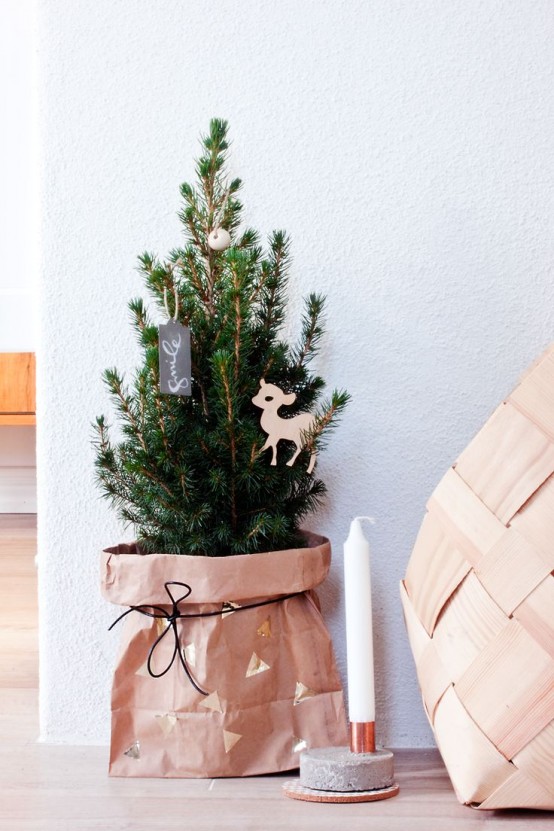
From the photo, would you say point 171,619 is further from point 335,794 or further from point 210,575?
point 335,794

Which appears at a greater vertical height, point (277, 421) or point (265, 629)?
point (277, 421)

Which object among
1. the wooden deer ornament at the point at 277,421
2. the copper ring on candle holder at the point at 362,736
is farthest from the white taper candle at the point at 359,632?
the wooden deer ornament at the point at 277,421

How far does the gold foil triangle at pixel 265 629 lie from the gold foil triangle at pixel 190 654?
7 cm

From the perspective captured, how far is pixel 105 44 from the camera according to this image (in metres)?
1.07

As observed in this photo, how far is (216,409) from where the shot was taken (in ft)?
3.00

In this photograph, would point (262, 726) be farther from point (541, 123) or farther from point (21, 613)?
point (21, 613)

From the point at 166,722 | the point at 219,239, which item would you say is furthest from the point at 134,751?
the point at 219,239

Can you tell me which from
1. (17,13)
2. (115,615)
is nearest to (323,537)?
(115,615)

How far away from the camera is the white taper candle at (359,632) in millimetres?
868

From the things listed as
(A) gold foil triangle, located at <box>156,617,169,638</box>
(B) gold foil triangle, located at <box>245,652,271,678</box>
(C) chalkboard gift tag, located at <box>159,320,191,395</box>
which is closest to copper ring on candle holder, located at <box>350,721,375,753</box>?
(B) gold foil triangle, located at <box>245,652,271,678</box>

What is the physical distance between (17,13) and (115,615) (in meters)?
2.39

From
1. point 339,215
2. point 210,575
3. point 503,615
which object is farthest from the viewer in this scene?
point 339,215

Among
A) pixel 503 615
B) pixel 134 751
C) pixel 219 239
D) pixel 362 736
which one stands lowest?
pixel 134 751

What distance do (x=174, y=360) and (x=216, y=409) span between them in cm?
6
